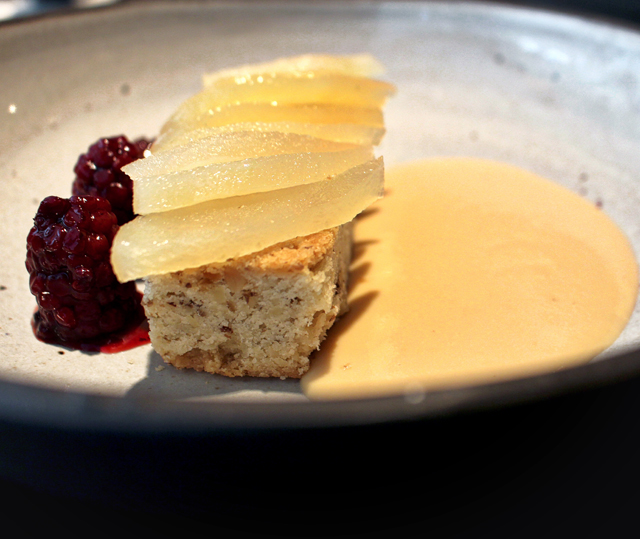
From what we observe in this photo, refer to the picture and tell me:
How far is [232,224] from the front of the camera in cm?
159

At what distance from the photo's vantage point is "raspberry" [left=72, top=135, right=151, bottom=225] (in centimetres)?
201

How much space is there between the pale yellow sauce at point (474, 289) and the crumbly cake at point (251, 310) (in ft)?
0.48

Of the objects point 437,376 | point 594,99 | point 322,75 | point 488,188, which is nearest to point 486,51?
point 594,99

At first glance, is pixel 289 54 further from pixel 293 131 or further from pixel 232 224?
pixel 232 224

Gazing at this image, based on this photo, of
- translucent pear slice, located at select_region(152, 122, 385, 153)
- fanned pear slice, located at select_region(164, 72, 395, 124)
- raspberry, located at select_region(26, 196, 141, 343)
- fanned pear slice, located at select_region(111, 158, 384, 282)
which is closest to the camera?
fanned pear slice, located at select_region(111, 158, 384, 282)

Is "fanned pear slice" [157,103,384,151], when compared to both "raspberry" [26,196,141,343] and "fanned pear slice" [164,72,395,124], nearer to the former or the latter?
"fanned pear slice" [164,72,395,124]

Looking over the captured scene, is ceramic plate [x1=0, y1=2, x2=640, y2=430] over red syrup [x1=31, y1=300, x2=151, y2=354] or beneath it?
over

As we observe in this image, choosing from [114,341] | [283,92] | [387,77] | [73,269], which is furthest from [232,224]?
[387,77]

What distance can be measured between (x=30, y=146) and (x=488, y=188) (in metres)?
2.14

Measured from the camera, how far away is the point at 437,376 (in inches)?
67.1

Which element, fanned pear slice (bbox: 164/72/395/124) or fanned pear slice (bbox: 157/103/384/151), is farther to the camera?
fanned pear slice (bbox: 164/72/395/124)

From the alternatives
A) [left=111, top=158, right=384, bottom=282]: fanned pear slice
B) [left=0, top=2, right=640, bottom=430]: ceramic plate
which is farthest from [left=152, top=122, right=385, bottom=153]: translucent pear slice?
[left=0, top=2, right=640, bottom=430]: ceramic plate

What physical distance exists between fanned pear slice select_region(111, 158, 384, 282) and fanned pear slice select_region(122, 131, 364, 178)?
17 cm

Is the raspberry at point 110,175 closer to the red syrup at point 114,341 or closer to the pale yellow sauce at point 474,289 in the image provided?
the red syrup at point 114,341
